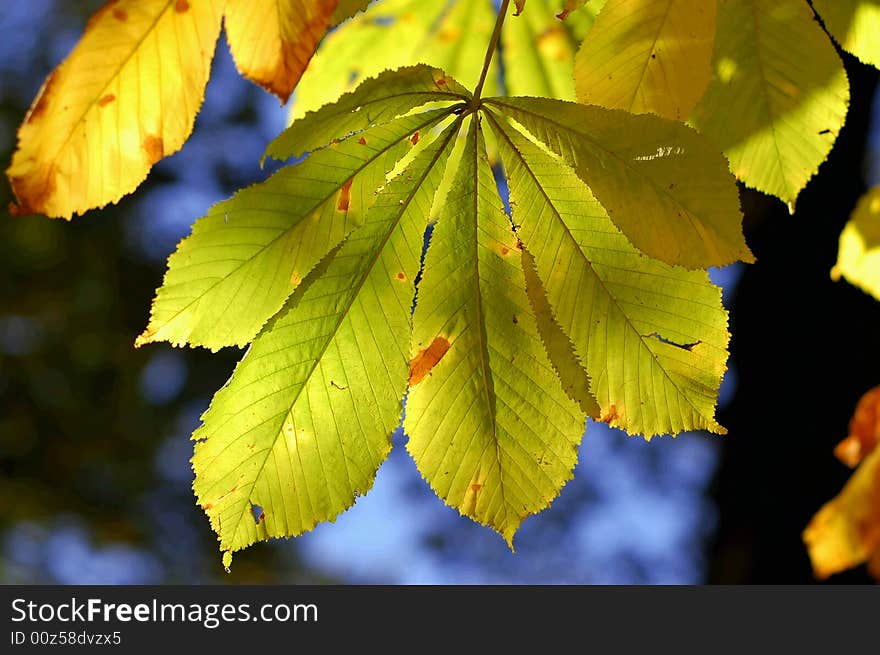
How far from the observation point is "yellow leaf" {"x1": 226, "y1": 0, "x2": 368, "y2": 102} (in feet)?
1.38

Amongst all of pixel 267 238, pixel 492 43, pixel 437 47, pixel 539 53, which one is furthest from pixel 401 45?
pixel 267 238

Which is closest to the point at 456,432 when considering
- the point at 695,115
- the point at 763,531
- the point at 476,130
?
the point at 476,130

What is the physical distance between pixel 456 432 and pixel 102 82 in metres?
0.31

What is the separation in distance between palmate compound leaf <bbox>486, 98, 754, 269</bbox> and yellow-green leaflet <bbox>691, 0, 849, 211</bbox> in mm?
170

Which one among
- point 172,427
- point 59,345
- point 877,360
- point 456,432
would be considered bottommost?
point 456,432

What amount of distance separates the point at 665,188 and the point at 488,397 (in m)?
0.18

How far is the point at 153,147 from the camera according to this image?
460mm

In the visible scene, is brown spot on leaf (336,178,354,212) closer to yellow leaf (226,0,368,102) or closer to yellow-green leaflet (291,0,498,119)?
yellow leaf (226,0,368,102)

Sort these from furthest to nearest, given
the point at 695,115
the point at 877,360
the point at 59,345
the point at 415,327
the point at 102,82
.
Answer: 1. the point at 59,345
2. the point at 877,360
3. the point at 695,115
4. the point at 415,327
5. the point at 102,82

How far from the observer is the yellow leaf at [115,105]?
17.4 inches

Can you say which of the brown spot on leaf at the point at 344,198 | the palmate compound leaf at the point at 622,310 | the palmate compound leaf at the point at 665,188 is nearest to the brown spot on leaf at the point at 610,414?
the palmate compound leaf at the point at 622,310

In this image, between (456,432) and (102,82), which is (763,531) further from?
(102,82)

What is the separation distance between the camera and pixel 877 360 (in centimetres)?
186

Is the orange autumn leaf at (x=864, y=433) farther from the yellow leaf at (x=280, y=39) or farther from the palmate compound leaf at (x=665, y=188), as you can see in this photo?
the yellow leaf at (x=280, y=39)
